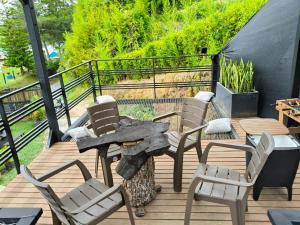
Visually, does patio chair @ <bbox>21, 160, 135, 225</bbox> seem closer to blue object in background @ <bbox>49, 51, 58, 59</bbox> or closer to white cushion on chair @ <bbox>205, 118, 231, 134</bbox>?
white cushion on chair @ <bbox>205, 118, 231, 134</bbox>

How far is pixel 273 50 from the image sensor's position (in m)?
3.66

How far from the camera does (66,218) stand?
1541 mm

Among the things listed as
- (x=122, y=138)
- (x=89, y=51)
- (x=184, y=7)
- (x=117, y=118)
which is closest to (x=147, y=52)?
(x=184, y=7)

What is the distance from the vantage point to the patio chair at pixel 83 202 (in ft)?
4.66

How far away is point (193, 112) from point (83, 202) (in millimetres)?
1514

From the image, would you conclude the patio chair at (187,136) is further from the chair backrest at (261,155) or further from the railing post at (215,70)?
the railing post at (215,70)

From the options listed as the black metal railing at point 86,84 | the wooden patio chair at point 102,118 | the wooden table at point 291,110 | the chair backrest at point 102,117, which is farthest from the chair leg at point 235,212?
the black metal railing at point 86,84

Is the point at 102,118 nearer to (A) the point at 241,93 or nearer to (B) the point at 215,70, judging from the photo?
(A) the point at 241,93

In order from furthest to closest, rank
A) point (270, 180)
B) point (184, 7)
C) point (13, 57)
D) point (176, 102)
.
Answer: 1. point (13, 57)
2. point (184, 7)
3. point (176, 102)
4. point (270, 180)

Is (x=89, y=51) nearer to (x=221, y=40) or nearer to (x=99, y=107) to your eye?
(x=221, y=40)

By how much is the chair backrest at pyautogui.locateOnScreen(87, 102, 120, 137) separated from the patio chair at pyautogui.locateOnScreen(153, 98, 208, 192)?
0.58 m

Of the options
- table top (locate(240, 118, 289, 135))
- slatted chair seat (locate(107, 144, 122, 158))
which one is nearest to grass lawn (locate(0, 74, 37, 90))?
slatted chair seat (locate(107, 144, 122, 158))

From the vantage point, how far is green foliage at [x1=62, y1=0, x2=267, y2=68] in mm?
7578

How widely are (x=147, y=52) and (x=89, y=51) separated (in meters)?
3.24
